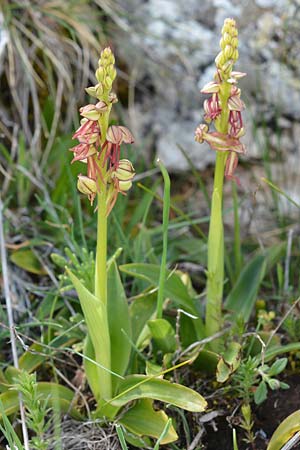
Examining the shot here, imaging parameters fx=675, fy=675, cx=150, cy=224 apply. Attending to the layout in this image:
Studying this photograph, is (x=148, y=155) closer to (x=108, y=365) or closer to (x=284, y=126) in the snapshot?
(x=284, y=126)

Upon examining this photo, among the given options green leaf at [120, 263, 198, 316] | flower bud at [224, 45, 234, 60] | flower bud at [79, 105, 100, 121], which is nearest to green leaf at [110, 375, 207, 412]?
green leaf at [120, 263, 198, 316]

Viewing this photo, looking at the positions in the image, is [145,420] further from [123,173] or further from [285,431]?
[123,173]

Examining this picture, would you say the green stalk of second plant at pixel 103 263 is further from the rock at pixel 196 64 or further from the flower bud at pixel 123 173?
the rock at pixel 196 64

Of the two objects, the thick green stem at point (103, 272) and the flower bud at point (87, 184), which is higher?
the flower bud at point (87, 184)

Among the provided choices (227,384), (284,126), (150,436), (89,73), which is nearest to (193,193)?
(284,126)

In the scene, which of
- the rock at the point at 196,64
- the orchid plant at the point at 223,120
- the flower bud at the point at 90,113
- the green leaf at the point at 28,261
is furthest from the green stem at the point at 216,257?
the rock at the point at 196,64

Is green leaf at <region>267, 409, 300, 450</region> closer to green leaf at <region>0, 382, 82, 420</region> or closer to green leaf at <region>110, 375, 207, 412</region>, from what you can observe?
green leaf at <region>110, 375, 207, 412</region>
